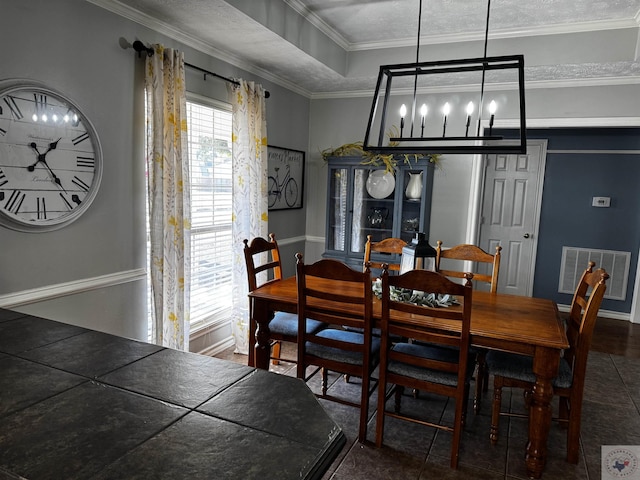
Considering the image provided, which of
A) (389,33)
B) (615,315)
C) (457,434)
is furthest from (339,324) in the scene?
(615,315)

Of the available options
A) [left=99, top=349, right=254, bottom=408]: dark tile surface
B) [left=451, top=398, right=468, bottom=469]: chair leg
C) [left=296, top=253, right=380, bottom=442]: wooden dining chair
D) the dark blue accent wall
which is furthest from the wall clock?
the dark blue accent wall

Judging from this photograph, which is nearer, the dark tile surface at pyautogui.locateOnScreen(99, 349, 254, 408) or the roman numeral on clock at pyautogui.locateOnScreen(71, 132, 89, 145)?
the dark tile surface at pyautogui.locateOnScreen(99, 349, 254, 408)

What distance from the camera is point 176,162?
9.48 feet

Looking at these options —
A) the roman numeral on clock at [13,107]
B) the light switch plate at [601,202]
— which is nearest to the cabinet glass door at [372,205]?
the light switch plate at [601,202]

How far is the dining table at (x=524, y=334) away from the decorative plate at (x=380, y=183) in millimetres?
1842

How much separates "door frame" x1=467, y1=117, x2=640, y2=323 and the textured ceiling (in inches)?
13.0

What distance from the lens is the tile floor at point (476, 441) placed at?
2.23 meters

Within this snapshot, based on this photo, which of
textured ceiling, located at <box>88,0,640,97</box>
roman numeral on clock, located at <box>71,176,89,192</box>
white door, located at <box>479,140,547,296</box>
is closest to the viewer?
roman numeral on clock, located at <box>71,176,89,192</box>

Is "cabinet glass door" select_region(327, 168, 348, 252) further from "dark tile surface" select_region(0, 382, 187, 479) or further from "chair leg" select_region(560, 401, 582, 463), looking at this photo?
"dark tile surface" select_region(0, 382, 187, 479)

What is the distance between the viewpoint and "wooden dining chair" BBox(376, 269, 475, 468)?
81.4 inches

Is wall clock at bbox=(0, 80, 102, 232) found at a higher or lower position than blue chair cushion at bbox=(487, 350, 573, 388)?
higher

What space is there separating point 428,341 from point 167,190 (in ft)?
6.04

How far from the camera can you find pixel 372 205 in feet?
14.6

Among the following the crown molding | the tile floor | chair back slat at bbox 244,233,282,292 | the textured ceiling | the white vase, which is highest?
the textured ceiling
